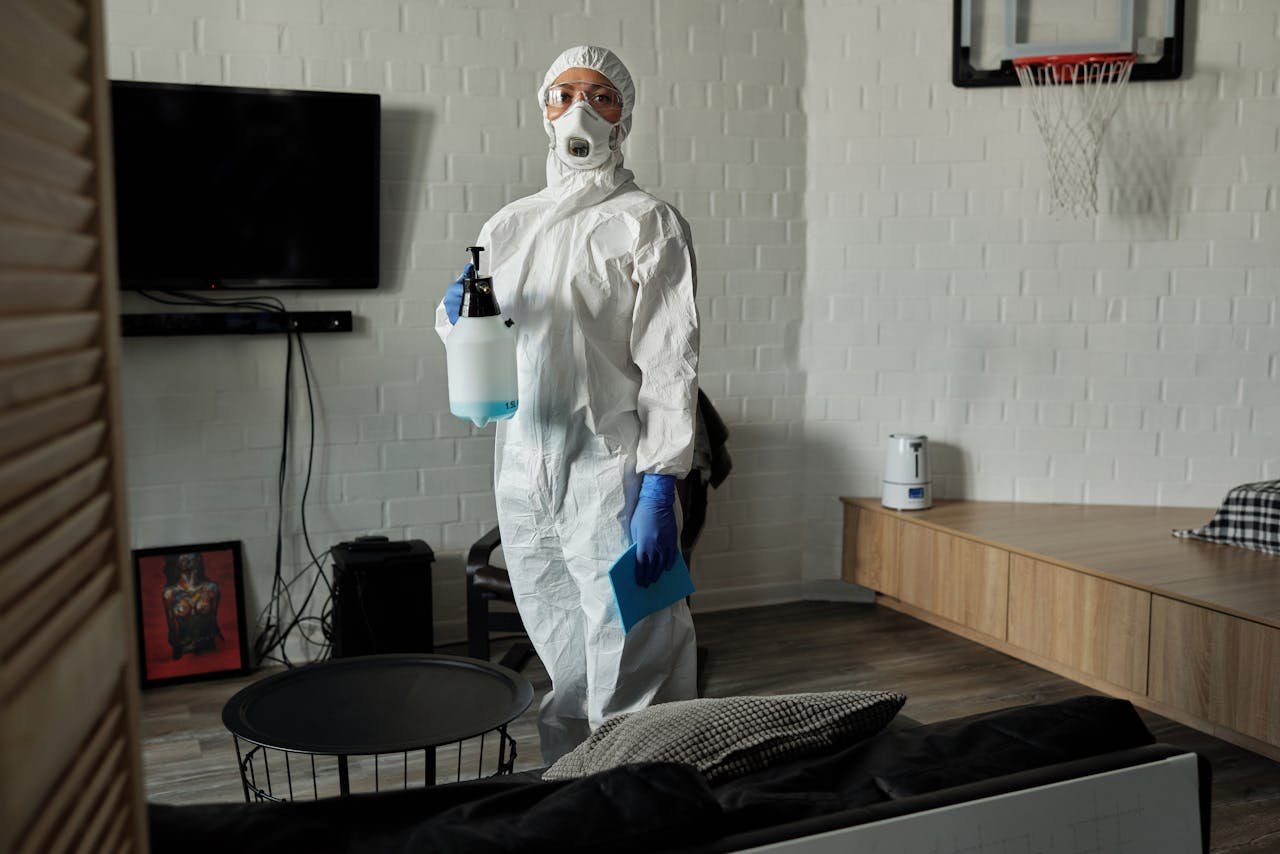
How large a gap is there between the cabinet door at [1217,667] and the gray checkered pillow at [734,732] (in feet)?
5.83

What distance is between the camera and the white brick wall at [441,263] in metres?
3.59

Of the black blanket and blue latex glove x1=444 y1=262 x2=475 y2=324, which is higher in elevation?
blue latex glove x1=444 y1=262 x2=475 y2=324

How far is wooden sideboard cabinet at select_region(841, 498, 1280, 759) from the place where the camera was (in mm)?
2877

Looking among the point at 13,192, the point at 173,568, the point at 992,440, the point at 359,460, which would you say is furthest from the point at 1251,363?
the point at 13,192

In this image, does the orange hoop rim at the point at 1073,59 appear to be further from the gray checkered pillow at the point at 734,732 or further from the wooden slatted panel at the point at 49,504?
the wooden slatted panel at the point at 49,504

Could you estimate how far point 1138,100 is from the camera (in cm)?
398

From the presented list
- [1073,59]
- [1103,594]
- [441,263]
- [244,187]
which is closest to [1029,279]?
[1073,59]

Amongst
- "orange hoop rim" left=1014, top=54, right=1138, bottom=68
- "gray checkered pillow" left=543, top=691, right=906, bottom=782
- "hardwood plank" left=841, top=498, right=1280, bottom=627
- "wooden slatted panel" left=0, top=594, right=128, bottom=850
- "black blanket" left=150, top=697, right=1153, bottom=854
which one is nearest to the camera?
"wooden slatted panel" left=0, top=594, right=128, bottom=850

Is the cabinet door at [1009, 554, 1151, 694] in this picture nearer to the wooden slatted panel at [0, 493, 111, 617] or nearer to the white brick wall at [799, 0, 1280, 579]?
the white brick wall at [799, 0, 1280, 579]

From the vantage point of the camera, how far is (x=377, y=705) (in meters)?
1.88

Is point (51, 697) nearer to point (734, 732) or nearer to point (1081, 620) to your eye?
point (734, 732)

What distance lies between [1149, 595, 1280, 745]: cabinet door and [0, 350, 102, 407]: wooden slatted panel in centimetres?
283

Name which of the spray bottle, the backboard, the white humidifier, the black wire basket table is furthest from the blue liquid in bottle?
the backboard

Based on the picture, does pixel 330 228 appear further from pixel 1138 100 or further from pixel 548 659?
pixel 1138 100
